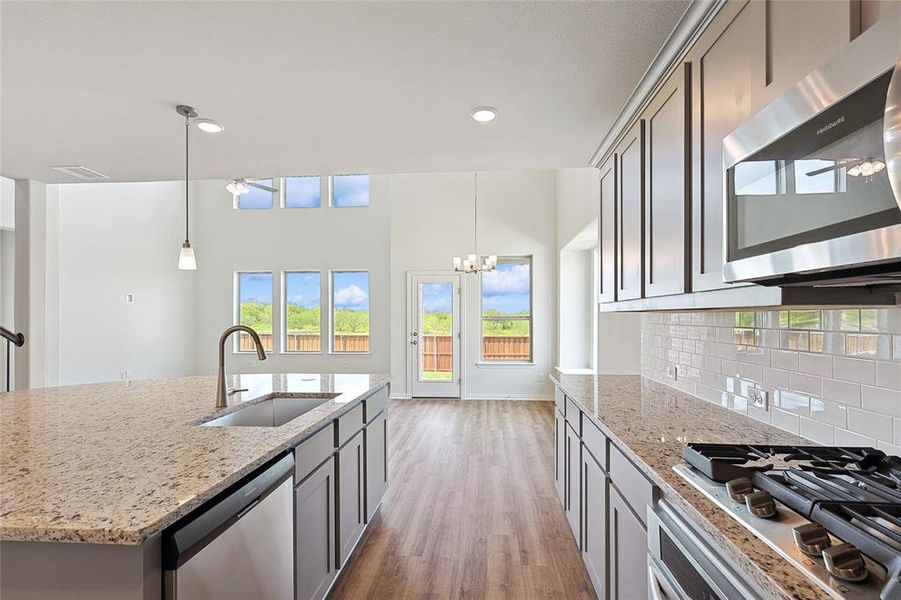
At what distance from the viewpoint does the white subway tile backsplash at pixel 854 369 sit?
1.34 m

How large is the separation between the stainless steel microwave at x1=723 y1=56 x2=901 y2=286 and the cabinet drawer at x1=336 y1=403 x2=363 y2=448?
1.79 m

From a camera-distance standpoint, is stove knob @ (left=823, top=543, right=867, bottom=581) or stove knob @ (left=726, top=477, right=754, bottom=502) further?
stove knob @ (left=726, top=477, right=754, bottom=502)

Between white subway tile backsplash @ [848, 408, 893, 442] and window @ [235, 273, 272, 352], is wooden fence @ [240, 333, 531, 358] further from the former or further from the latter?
white subway tile backsplash @ [848, 408, 893, 442]

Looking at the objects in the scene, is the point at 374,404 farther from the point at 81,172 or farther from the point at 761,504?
the point at 81,172

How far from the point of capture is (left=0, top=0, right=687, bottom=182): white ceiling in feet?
5.37

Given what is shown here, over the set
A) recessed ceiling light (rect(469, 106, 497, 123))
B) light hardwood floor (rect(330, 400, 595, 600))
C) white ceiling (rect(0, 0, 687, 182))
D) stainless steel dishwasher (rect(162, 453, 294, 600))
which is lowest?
light hardwood floor (rect(330, 400, 595, 600))

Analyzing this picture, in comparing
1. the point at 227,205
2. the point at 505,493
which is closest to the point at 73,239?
the point at 227,205

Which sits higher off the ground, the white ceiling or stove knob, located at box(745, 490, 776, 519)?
the white ceiling

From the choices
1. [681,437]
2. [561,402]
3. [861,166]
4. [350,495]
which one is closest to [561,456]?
[561,402]

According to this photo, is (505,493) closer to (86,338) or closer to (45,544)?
(45,544)

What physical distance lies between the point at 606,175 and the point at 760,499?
2.27 meters

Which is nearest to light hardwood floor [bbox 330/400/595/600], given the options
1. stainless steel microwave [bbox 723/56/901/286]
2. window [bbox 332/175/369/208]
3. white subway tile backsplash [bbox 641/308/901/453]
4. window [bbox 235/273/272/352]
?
white subway tile backsplash [bbox 641/308/901/453]

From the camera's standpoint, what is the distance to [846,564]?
2.43ft

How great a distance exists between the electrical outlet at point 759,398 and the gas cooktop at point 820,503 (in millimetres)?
502
